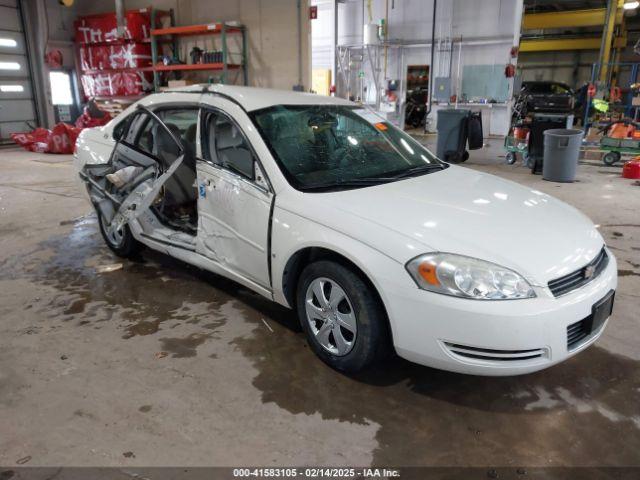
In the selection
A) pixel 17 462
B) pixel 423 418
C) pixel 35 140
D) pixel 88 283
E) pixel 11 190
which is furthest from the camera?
pixel 35 140

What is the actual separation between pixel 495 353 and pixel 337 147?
1592mm

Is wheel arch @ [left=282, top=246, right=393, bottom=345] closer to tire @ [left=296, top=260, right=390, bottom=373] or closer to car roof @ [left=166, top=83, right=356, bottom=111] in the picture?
tire @ [left=296, top=260, right=390, bottom=373]

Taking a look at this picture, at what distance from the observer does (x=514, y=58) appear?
14.1m

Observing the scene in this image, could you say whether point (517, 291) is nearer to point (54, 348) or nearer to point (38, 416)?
point (38, 416)

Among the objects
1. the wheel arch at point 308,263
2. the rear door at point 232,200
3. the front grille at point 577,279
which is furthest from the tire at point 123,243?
the front grille at point 577,279

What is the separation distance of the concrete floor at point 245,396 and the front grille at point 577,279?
1.95ft

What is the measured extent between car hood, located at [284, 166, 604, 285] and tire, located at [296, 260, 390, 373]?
9.4 inches

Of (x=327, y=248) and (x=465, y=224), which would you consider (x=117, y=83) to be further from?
(x=465, y=224)

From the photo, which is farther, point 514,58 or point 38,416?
point 514,58

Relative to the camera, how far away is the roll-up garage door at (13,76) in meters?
13.6

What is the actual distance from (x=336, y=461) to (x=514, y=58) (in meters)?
14.6

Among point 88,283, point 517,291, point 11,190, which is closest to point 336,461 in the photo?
point 517,291

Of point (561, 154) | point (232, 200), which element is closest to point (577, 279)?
point (232, 200)

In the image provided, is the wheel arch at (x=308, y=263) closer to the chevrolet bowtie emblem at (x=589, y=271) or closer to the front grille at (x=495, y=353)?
the front grille at (x=495, y=353)
